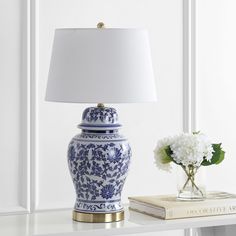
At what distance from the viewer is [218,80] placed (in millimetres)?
2570

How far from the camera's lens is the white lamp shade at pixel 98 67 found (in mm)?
1835

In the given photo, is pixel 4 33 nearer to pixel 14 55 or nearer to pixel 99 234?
pixel 14 55

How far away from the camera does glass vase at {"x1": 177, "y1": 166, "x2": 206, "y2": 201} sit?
2109mm

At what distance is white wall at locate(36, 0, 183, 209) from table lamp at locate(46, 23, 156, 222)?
33 centimetres

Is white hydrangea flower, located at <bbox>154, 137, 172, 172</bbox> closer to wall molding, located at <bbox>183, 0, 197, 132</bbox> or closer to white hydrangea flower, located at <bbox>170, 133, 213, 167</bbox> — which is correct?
white hydrangea flower, located at <bbox>170, 133, 213, 167</bbox>

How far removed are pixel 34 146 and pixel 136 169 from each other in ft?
1.28

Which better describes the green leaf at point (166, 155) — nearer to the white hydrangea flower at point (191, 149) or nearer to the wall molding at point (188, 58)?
the white hydrangea flower at point (191, 149)

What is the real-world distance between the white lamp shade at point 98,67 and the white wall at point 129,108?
0.39 metres

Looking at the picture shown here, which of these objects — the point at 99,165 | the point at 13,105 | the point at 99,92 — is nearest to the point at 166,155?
the point at 99,165

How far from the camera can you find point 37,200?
7.39 ft

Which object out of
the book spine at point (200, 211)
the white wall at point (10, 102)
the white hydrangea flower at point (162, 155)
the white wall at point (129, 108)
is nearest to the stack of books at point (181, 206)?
the book spine at point (200, 211)

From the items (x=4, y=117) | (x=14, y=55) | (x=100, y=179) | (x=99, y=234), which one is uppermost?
(x=14, y=55)

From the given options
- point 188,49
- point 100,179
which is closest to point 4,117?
point 100,179

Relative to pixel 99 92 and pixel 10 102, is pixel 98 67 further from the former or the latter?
pixel 10 102
